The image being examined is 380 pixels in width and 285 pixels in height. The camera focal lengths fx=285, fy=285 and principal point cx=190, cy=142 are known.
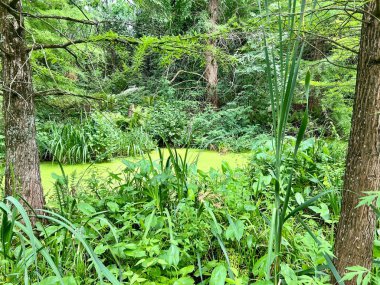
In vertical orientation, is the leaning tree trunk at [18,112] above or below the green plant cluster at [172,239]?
above

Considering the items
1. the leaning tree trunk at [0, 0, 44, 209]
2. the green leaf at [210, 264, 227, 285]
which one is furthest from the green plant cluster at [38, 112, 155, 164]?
the green leaf at [210, 264, 227, 285]

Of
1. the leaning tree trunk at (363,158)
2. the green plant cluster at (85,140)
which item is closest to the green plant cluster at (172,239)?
A: the leaning tree trunk at (363,158)

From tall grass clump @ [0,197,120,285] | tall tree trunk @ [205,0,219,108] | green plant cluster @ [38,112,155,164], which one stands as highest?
tall tree trunk @ [205,0,219,108]

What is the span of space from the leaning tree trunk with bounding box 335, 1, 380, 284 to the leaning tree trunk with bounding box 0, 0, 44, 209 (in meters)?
1.60

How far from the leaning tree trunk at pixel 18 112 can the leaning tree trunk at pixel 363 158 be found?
160cm

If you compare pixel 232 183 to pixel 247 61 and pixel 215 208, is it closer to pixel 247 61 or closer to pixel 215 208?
pixel 215 208

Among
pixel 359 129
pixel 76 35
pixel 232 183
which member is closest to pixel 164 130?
pixel 76 35

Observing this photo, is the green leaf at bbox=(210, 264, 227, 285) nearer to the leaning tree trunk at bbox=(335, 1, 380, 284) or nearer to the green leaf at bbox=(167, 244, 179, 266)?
the green leaf at bbox=(167, 244, 179, 266)

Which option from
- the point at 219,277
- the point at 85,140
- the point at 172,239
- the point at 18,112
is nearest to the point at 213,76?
the point at 85,140

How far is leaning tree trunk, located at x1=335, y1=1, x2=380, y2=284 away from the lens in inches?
40.2

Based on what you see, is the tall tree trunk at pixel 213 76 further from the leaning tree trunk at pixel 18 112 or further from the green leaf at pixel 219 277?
the green leaf at pixel 219 277

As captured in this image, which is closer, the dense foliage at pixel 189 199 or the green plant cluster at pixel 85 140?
the dense foliage at pixel 189 199

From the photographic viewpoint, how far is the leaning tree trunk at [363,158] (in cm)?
102

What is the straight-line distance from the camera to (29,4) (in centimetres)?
212
